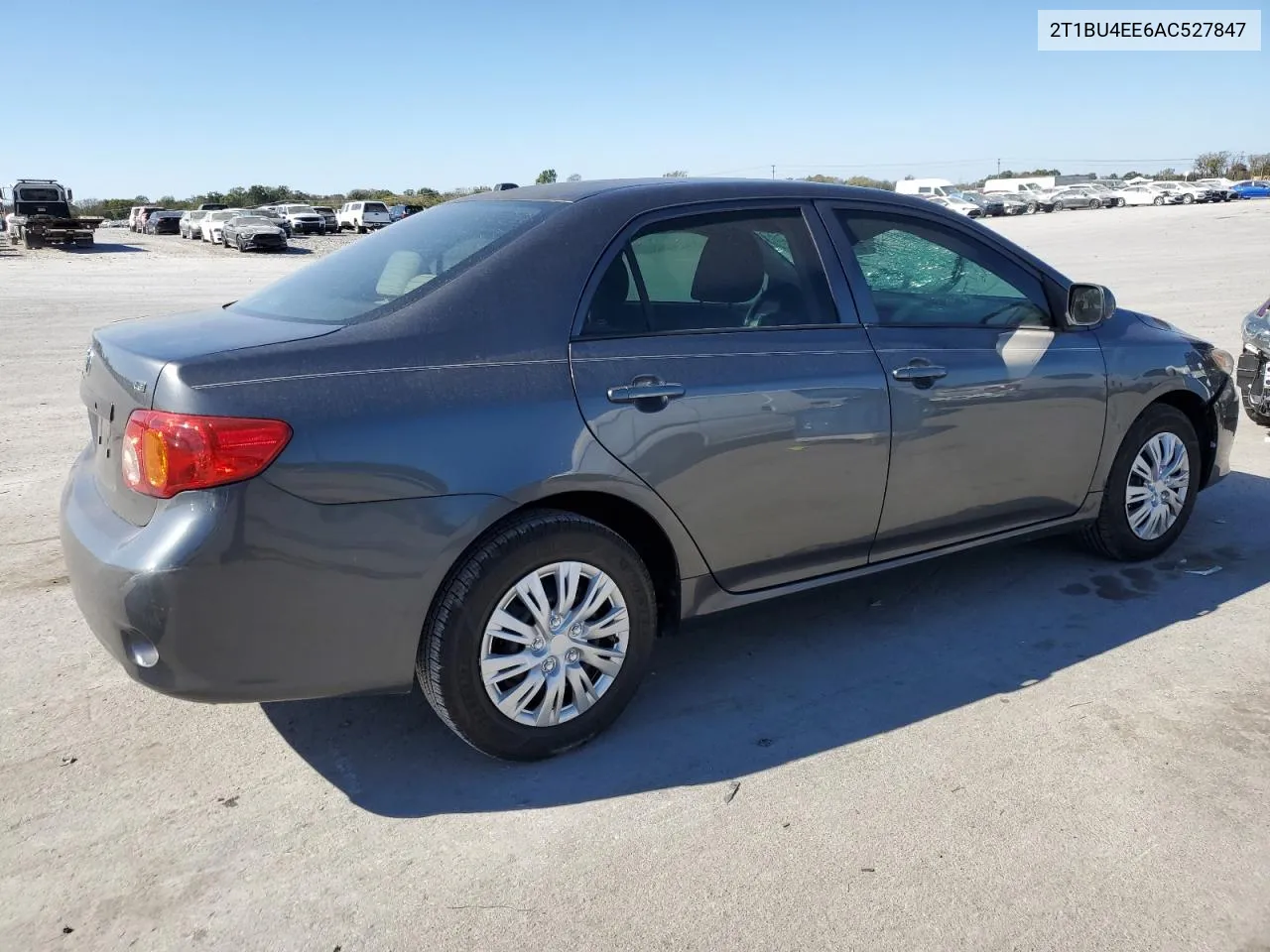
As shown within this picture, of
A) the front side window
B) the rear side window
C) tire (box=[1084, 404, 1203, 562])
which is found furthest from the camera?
tire (box=[1084, 404, 1203, 562])

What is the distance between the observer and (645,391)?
10.6 ft

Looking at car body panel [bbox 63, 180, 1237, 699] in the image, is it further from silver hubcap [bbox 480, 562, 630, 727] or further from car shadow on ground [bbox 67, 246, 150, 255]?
car shadow on ground [bbox 67, 246, 150, 255]

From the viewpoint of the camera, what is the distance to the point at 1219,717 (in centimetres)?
346

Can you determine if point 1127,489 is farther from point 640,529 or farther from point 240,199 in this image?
point 240,199

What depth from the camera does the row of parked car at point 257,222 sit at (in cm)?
3922

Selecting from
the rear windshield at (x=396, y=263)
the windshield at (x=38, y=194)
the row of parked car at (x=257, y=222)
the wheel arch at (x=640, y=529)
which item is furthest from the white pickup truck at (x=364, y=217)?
the wheel arch at (x=640, y=529)

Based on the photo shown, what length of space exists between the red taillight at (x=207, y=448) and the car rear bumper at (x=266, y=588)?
37 millimetres

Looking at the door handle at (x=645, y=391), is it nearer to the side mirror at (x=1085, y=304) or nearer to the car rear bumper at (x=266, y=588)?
the car rear bumper at (x=266, y=588)

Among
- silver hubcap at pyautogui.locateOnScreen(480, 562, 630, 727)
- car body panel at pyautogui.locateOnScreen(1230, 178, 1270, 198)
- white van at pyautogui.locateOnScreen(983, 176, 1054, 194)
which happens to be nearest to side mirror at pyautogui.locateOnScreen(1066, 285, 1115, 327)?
silver hubcap at pyautogui.locateOnScreen(480, 562, 630, 727)

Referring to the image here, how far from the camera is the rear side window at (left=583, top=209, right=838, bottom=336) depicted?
11.0 ft

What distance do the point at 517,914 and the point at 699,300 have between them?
200 centimetres

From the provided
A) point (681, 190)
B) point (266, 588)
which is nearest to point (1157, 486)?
point (681, 190)

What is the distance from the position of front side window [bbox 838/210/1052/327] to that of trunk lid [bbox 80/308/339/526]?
201 centimetres

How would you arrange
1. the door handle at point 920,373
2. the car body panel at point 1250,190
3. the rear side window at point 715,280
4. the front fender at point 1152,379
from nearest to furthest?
1. the rear side window at point 715,280
2. the door handle at point 920,373
3. the front fender at point 1152,379
4. the car body panel at point 1250,190
